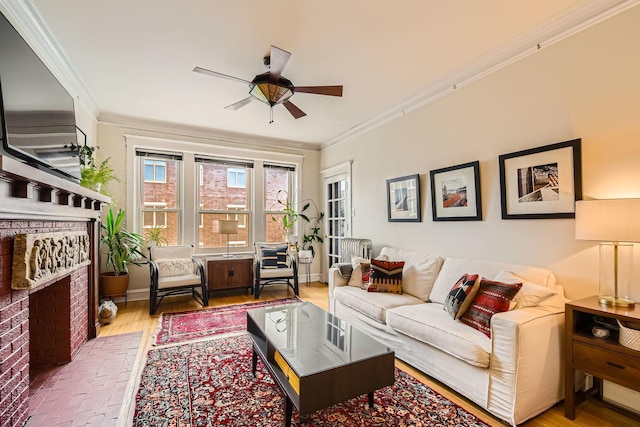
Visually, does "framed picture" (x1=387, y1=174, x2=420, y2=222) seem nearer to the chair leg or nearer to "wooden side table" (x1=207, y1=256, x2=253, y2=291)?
"wooden side table" (x1=207, y1=256, x2=253, y2=291)

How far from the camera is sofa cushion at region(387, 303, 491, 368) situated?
1901mm

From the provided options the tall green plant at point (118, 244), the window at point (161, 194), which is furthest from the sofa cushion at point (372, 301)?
the window at point (161, 194)

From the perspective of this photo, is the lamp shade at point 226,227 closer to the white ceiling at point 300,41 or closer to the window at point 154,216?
the window at point 154,216

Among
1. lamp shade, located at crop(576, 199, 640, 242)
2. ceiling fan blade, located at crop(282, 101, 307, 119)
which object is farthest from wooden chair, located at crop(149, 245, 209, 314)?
lamp shade, located at crop(576, 199, 640, 242)

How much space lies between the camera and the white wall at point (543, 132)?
6.57 ft

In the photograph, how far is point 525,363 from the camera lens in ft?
5.78

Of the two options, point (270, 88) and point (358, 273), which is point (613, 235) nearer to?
point (358, 273)

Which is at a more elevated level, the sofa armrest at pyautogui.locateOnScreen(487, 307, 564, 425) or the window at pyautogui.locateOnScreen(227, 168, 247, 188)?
the window at pyautogui.locateOnScreen(227, 168, 247, 188)

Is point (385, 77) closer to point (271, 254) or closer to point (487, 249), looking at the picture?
point (487, 249)

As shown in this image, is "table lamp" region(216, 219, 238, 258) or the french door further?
the french door

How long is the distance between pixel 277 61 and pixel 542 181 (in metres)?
2.33

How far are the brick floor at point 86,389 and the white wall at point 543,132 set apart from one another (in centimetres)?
315

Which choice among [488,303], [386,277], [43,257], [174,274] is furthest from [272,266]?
[488,303]

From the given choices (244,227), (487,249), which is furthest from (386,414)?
(244,227)
